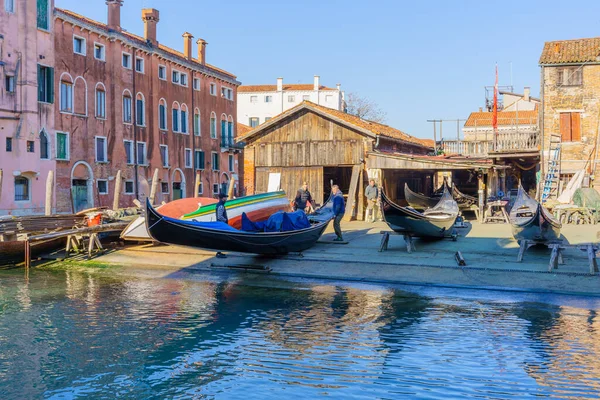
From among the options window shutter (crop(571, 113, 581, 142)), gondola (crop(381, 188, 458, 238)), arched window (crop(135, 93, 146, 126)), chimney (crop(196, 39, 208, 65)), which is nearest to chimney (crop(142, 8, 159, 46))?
arched window (crop(135, 93, 146, 126))

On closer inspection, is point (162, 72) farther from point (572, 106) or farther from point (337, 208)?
point (337, 208)

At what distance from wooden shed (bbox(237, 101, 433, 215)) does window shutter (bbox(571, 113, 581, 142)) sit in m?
10.2

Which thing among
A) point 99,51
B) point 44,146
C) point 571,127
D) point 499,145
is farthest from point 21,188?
point 571,127

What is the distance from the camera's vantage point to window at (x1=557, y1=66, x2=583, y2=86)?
95.1ft

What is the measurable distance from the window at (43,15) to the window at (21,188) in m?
6.77

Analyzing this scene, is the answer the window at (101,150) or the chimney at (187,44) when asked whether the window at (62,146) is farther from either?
the chimney at (187,44)

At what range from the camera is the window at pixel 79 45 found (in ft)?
98.0

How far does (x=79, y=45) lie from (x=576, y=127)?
2368cm

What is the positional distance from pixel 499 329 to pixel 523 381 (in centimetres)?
225

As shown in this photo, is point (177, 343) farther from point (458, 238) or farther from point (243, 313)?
point (458, 238)

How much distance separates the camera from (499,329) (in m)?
8.66

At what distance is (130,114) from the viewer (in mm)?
33562

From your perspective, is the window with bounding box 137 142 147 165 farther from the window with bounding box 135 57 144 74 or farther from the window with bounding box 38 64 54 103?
the window with bounding box 38 64 54 103

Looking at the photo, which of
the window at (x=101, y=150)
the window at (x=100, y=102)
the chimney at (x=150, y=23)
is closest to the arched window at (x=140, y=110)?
the window at (x=100, y=102)
